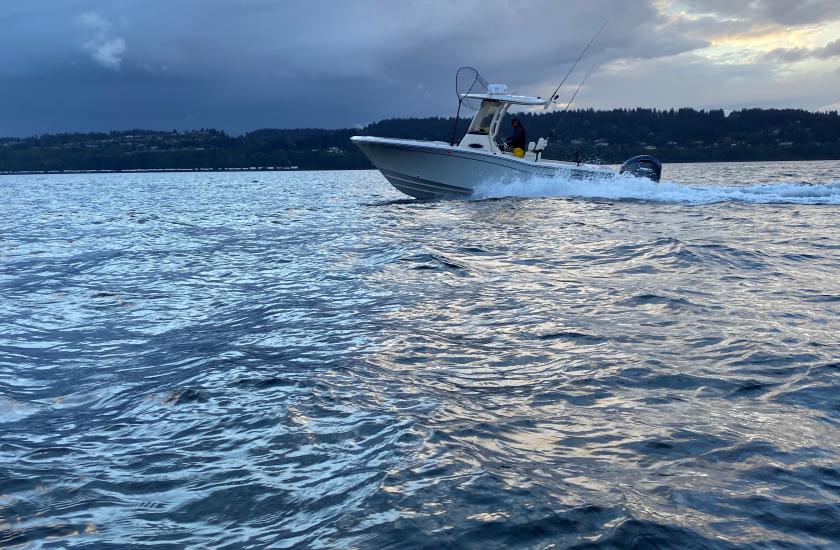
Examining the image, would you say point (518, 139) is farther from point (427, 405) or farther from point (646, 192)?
point (427, 405)

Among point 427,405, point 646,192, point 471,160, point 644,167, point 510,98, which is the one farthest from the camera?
point 644,167

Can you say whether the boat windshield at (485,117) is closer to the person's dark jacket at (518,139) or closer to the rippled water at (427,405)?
the person's dark jacket at (518,139)

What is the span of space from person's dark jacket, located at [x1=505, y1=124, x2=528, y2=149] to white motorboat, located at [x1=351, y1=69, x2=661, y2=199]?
0.30 meters

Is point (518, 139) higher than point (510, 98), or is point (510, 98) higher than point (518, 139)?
point (510, 98)

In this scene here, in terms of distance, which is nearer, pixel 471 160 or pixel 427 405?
pixel 427 405

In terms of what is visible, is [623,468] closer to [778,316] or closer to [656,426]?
[656,426]

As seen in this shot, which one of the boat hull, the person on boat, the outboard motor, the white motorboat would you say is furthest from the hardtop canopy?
the outboard motor

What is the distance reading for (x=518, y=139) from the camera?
82.0ft

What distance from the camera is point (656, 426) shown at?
448 cm

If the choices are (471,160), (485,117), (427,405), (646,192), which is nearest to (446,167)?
(471,160)

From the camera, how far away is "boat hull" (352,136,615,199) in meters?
23.7

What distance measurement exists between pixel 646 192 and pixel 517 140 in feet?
19.9

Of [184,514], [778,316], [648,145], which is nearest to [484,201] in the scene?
[778,316]

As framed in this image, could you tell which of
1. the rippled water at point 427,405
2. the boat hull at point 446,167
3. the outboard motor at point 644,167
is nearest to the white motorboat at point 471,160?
the boat hull at point 446,167
